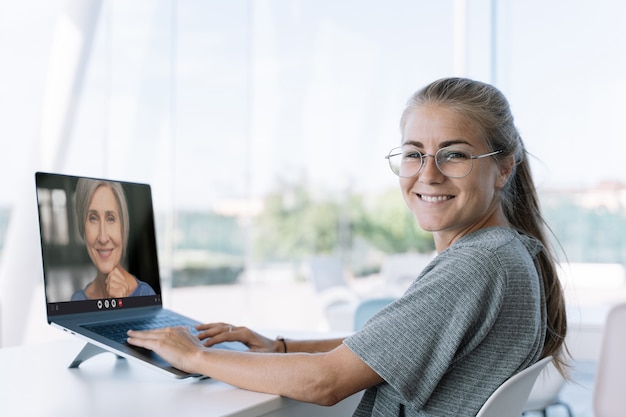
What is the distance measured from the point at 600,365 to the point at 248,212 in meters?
4.89

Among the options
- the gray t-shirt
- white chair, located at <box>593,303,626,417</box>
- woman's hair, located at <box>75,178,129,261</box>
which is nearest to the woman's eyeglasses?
the gray t-shirt

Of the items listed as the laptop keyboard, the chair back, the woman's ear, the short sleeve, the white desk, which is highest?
the woman's ear

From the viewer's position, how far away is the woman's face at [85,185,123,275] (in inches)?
62.5

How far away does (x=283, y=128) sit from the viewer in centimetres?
731

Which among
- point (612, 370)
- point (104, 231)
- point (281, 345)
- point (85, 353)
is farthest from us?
point (612, 370)

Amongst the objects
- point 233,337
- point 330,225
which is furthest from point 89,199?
point 330,225

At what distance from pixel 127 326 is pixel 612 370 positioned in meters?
1.58

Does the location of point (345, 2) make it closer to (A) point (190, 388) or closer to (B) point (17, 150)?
(B) point (17, 150)

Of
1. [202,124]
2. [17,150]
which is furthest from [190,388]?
[202,124]

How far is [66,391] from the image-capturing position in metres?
1.31

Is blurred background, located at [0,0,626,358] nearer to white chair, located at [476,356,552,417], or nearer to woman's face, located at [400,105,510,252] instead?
woman's face, located at [400,105,510,252]

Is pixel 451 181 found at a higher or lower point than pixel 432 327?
higher

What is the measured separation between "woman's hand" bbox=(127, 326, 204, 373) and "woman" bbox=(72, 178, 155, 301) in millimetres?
184

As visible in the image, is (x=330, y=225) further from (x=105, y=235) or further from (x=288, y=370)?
(x=288, y=370)
